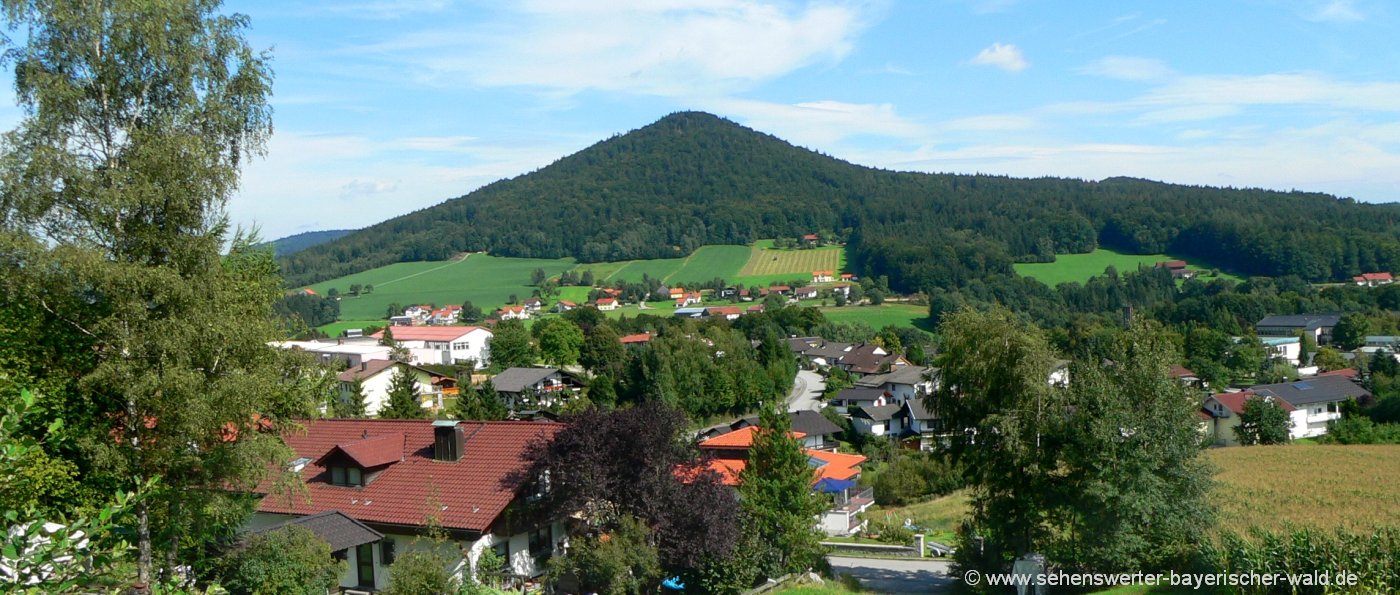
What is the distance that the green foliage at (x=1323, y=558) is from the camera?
14.3 m

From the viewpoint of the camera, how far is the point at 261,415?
1430cm

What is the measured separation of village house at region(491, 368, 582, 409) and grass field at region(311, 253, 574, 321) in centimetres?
5804

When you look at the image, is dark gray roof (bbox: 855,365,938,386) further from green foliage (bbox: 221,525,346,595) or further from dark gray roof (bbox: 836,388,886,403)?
green foliage (bbox: 221,525,346,595)

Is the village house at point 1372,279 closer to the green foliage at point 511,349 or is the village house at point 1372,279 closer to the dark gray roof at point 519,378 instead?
the green foliage at point 511,349

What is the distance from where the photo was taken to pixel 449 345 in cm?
9119

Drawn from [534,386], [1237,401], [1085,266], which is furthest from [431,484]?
[1085,266]

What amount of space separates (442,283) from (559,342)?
2837 inches

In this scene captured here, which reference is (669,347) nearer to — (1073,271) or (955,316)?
(955,316)

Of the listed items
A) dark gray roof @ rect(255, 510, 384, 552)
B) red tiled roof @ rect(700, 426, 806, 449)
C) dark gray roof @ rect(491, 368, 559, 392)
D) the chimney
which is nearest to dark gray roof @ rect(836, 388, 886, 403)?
dark gray roof @ rect(491, 368, 559, 392)

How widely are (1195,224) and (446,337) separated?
121 m

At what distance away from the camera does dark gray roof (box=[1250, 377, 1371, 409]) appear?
192 ft

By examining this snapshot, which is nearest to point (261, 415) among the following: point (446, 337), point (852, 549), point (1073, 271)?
point (852, 549)

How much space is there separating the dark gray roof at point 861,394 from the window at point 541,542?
1812 inches

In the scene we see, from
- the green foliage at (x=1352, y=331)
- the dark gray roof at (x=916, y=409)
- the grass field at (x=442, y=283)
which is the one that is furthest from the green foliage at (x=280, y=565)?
the grass field at (x=442, y=283)
